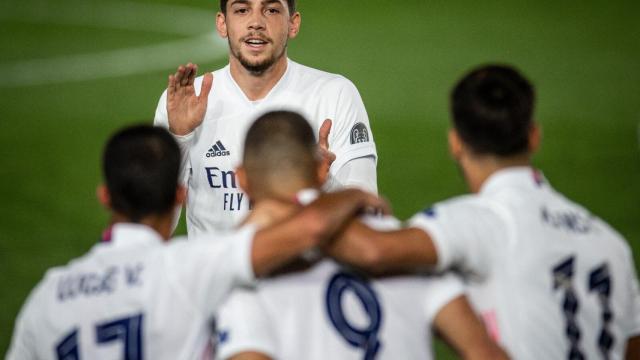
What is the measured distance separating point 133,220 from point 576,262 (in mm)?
1498

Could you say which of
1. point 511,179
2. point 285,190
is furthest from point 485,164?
point 285,190

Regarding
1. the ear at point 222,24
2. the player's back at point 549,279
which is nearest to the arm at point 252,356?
the player's back at point 549,279

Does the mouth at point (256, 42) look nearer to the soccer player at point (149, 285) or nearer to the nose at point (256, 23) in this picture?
the nose at point (256, 23)

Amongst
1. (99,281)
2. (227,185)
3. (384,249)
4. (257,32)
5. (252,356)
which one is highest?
(257,32)

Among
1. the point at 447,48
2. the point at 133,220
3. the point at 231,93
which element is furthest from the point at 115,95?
the point at 133,220

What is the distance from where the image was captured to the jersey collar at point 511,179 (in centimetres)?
481

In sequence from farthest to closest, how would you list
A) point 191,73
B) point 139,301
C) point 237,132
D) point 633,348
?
point 237,132 < point 191,73 < point 633,348 < point 139,301

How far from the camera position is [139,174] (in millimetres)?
4730

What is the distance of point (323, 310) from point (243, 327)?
0.88 ft

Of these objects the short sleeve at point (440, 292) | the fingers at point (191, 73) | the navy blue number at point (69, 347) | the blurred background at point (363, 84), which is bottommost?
the blurred background at point (363, 84)

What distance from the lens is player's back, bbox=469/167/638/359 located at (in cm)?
468

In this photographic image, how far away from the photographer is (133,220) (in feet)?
15.6

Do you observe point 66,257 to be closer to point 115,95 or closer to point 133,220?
point 115,95

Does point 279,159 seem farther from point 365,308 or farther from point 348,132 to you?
point 348,132
